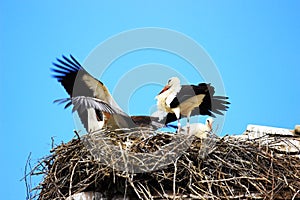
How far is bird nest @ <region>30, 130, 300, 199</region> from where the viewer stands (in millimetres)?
3348

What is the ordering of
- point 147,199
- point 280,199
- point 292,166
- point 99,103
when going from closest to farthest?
point 147,199, point 280,199, point 292,166, point 99,103

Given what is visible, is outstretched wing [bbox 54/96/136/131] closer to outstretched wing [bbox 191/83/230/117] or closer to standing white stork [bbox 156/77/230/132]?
standing white stork [bbox 156/77/230/132]

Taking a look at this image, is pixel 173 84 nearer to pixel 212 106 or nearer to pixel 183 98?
pixel 183 98

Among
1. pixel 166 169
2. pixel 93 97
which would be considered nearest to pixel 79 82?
pixel 93 97

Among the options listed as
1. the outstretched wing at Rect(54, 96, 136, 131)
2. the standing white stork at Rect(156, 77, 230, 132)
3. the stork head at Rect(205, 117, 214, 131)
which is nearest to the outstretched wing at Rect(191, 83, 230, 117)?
the standing white stork at Rect(156, 77, 230, 132)

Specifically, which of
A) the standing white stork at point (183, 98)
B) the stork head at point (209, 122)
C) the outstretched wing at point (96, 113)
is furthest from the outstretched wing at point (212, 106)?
the outstretched wing at point (96, 113)

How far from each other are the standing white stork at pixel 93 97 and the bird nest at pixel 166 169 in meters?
0.74

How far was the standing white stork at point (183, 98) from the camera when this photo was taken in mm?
4281

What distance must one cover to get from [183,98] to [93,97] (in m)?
0.85

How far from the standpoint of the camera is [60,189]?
355cm

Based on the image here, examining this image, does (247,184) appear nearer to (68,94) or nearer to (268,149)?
(268,149)

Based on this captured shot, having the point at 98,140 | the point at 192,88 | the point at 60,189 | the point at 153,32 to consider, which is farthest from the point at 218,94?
the point at 60,189

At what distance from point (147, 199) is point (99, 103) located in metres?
1.24

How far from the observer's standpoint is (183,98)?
4.32m
